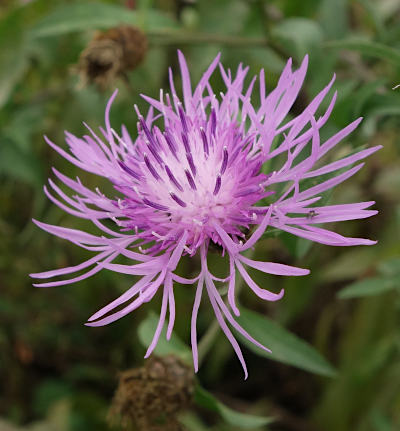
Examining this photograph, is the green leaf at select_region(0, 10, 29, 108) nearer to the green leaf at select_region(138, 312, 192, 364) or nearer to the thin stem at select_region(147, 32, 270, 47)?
the thin stem at select_region(147, 32, 270, 47)

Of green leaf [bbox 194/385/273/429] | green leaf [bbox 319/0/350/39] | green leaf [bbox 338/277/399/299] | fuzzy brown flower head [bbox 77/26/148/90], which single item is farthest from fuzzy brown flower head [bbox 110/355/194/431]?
green leaf [bbox 319/0/350/39]

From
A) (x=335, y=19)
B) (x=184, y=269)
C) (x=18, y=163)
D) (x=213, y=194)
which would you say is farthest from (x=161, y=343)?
(x=335, y=19)

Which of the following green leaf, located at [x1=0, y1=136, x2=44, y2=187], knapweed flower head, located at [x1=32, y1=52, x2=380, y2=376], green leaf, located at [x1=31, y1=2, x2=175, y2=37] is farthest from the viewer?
green leaf, located at [x1=0, y1=136, x2=44, y2=187]

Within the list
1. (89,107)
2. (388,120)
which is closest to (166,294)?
(388,120)

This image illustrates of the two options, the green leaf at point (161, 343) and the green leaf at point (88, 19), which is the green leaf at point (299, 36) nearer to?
the green leaf at point (88, 19)

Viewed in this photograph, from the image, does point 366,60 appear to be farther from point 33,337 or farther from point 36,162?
point 33,337

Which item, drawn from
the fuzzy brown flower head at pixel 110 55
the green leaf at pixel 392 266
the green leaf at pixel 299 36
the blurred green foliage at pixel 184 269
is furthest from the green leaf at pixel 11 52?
the green leaf at pixel 392 266
